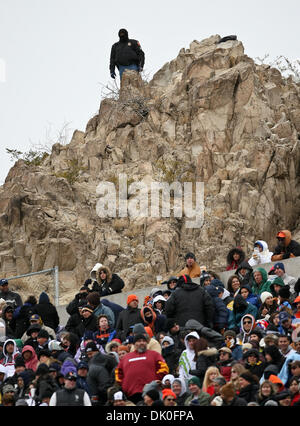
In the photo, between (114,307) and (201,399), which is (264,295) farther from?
(201,399)

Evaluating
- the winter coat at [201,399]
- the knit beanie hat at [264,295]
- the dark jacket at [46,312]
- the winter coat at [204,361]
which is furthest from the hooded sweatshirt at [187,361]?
the dark jacket at [46,312]

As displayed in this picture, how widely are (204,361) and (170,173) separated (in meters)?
14.9

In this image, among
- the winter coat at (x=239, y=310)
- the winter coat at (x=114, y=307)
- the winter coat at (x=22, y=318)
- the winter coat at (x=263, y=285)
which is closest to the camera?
the winter coat at (x=239, y=310)

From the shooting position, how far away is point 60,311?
26562mm

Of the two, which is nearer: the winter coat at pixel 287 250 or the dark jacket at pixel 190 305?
the dark jacket at pixel 190 305

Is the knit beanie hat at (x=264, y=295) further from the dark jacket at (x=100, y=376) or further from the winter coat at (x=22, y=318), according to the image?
the winter coat at (x=22, y=318)

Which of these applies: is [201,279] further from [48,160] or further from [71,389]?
[48,160]

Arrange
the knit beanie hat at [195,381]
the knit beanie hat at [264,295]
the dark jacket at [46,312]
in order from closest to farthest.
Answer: the knit beanie hat at [195,381] → the knit beanie hat at [264,295] → the dark jacket at [46,312]

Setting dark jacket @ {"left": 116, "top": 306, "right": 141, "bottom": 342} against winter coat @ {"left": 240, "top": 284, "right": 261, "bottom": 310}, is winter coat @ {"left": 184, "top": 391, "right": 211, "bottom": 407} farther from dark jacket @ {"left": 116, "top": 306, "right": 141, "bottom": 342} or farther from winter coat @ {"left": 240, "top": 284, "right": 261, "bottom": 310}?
winter coat @ {"left": 240, "top": 284, "right": 261, "bottom": 310}

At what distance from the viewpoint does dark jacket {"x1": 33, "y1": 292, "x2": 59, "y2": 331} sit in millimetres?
23031

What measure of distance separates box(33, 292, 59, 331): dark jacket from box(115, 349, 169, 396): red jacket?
5.28 meters

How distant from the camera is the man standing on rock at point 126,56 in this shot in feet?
119

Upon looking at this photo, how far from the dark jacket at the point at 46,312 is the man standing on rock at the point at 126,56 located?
14.8 metres
